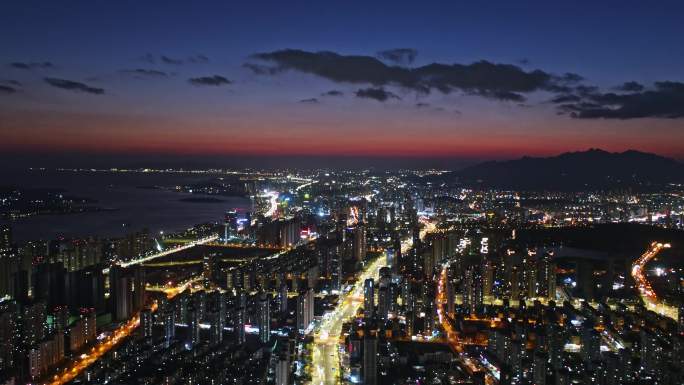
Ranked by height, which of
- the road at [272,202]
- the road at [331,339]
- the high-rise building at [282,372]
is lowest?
the road at [331,339]

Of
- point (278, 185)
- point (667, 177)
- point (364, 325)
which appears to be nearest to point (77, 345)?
point (364, 325)

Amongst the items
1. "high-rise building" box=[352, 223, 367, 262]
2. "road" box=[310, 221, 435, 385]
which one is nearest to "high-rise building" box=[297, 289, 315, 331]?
"road" box=[310, 221, 435, 385]

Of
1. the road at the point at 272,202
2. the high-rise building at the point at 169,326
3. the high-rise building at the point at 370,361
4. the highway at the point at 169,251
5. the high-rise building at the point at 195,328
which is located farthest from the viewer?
the road at the point at 272,202

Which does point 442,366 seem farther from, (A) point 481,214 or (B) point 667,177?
(B) point 667,177

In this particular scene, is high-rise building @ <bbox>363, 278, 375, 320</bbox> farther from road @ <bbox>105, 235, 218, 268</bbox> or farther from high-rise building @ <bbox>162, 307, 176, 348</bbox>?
road @ <bbox>105, 235, 218, 268</bbox>

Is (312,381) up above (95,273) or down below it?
below

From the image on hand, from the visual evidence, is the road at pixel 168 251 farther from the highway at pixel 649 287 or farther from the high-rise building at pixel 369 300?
the highway at pixel 649 287

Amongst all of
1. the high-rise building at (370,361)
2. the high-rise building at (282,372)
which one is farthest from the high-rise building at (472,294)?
the high-rise building at (282,372)
